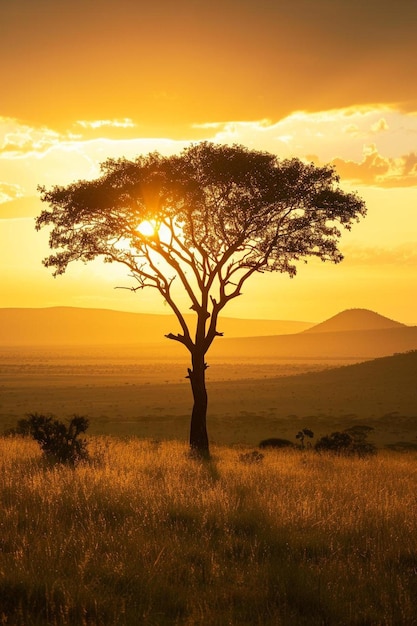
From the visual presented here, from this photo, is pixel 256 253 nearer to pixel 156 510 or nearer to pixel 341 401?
pixel 156 510

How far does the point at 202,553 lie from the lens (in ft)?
27.4

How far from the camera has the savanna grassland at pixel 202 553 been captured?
6586 millimetres

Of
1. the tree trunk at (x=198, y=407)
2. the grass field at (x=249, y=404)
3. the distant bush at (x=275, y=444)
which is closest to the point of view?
the tree trunk at (x=198, y=407)

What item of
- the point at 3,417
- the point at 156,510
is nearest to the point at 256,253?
the point at 156,510

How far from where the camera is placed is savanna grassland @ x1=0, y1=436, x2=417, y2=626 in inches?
259

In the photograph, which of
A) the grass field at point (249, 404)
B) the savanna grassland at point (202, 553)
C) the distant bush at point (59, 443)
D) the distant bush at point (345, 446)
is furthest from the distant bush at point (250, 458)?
the grass field at point (249, 404)

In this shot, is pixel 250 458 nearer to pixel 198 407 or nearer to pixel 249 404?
pixel 198 407

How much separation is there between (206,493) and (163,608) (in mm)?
5454

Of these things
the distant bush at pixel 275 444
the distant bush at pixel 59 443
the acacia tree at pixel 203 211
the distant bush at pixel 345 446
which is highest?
the acacia tree at pixel 203 211

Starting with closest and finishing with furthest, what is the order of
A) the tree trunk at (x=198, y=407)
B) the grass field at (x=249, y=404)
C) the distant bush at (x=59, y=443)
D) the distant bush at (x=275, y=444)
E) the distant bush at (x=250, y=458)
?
the distant bush at (x=59, y=443) → the distant bush at (x=250, y=458) → the tree trunk at (x=198, y=407) → the distant bush at (x=275, y=444) → the grass field at (x=249, y=404)

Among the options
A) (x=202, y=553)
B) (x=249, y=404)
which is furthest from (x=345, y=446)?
(x=249, y=404)

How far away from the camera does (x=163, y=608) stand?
673 centimetres

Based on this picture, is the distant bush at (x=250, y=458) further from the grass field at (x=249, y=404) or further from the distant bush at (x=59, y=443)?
the grass field at (x=249, y=404)

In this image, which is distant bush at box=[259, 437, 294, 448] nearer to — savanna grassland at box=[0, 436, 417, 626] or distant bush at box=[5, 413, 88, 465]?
distant bush at box=[5, 413, 88, 465]
